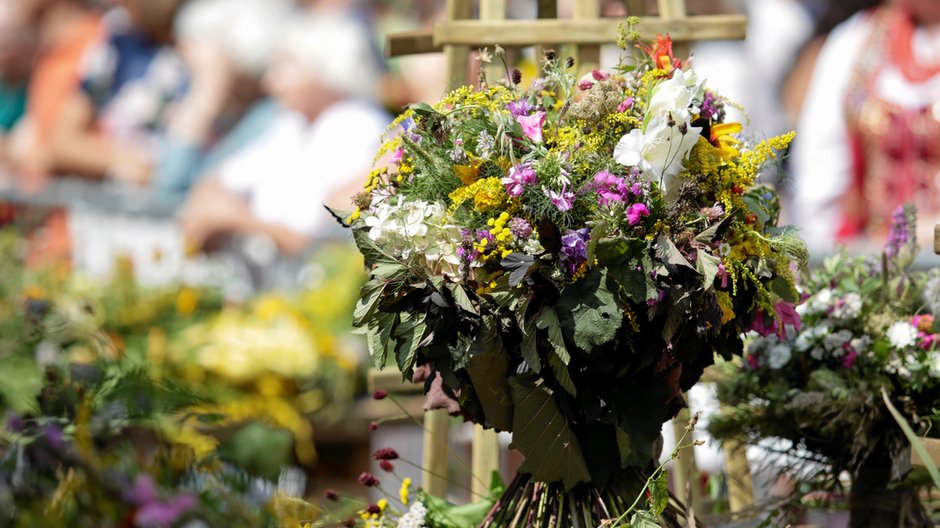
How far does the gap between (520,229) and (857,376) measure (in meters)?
0.72

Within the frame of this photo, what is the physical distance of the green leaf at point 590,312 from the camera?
122 centimetres

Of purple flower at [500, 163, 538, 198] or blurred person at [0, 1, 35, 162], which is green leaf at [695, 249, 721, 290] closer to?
purple flower at [500, 163, 538, 198]

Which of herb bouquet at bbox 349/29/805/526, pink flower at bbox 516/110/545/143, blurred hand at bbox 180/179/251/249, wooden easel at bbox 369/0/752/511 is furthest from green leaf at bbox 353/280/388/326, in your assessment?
blurred hand at bbox 180/179/251/249

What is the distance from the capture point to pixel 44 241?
4.96 m

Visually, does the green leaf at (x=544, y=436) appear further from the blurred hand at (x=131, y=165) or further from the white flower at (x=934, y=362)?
the blurred hand at (x=131, y=165)

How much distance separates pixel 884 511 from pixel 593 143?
851mm

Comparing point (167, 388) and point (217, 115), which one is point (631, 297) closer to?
point (167, 388)

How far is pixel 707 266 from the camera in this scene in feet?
3.99

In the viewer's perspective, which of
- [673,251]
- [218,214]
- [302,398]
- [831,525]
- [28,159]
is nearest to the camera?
[673,251]

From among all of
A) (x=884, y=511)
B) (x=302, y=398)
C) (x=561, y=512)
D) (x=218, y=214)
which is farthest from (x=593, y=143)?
(x=218, y=214)

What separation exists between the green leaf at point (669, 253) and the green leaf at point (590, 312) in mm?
71

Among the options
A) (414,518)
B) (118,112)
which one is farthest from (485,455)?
(118,112)

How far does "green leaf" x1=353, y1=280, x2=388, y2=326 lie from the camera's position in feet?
4.25

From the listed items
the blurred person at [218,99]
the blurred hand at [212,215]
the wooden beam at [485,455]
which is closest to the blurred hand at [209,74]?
the blurred person at [218,99]
